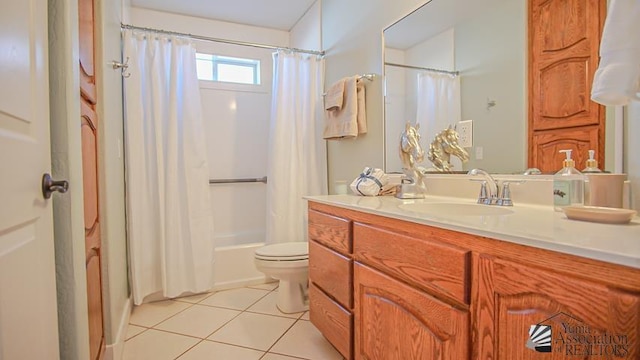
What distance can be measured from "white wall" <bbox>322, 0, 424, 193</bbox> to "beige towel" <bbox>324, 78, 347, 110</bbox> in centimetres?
16

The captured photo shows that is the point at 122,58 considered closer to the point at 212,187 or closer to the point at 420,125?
the point at 212,187

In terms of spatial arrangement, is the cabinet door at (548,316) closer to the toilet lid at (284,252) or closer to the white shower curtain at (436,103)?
the white shower curtain at (436,103)

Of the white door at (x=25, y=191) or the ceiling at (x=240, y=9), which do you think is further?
the ceiling at (x=240, y=9)

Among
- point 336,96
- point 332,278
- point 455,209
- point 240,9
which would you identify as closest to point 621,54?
point 455,209

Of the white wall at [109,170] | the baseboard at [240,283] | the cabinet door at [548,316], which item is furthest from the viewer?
the baseboard at [240,283]

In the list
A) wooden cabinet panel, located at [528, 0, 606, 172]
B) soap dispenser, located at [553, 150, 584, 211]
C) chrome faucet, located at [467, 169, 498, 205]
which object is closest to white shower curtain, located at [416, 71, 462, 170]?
chrome faucet, located at [467, 169, 498, 205]

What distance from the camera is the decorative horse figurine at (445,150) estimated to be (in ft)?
5.13

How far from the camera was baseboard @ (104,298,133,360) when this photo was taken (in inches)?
58.7

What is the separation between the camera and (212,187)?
124 inches

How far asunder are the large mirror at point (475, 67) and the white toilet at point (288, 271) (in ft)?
3.29

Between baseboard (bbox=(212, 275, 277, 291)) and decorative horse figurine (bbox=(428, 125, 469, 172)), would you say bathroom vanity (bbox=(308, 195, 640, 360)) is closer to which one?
decorative horse figurine (bbox=(428, 125, 469, 172))

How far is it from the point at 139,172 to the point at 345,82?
157 cm

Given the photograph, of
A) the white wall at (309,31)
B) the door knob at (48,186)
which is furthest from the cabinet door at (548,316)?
the white wall at (309,31)

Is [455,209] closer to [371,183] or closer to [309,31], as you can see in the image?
[371,183]
